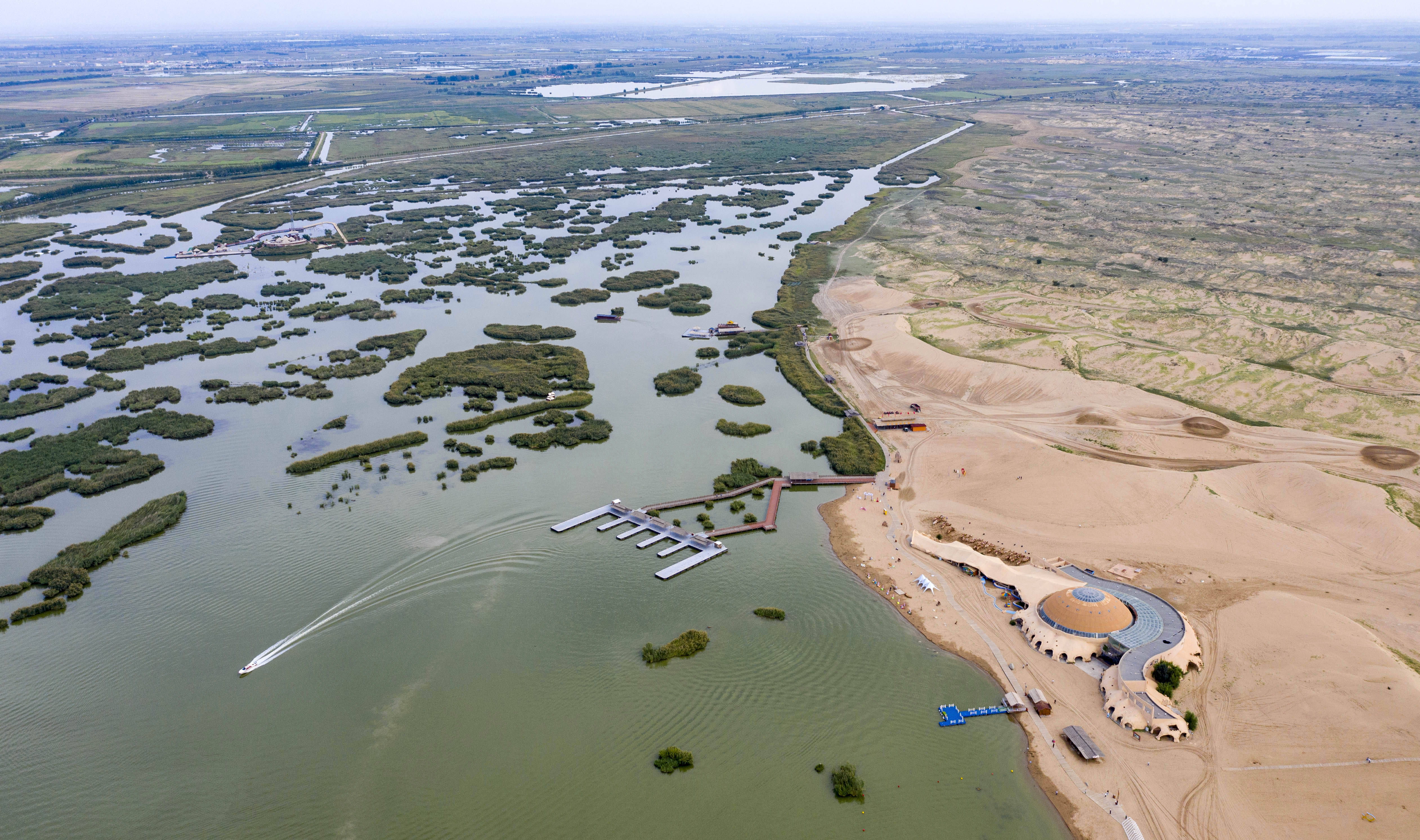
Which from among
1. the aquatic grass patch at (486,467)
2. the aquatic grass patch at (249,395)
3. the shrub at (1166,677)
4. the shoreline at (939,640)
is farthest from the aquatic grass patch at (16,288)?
the shrub at (1166,677)

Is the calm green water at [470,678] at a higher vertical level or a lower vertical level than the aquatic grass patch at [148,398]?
lower

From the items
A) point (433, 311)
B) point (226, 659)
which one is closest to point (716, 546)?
point (226, 659)

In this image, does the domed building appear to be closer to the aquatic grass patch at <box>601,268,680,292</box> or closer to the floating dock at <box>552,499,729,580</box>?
the floating dock at <box>552,499,729,580</box>

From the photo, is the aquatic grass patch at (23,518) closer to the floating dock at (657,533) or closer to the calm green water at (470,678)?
the calm green water at (470,678)

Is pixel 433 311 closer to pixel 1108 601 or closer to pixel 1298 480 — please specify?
pixel 1108 601

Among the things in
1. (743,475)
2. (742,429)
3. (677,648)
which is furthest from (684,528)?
(742,429)

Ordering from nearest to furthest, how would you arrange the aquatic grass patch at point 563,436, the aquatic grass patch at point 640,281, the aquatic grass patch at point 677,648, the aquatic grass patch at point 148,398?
1. the aquatic grass patch at point 677,648
2. the aquatic grass patch at point 563,436
3. the aquatic grass patch at point 148,398
4. the aquatic grass patch at point 640,281
